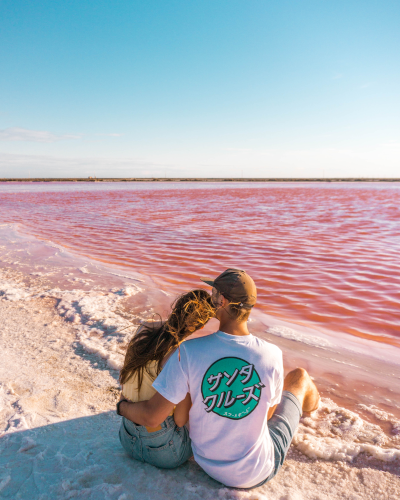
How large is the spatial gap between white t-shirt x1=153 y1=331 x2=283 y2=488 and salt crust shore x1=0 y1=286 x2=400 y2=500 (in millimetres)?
388

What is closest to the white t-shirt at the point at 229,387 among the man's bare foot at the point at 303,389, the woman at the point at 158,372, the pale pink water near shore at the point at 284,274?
the woman at the point at 158,372

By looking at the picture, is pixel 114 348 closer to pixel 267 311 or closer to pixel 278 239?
pixel 267 311

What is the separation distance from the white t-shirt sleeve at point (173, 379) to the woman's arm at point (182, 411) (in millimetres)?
116

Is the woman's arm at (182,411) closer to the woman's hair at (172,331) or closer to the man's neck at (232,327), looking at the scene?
the woman's hair at (172,331)

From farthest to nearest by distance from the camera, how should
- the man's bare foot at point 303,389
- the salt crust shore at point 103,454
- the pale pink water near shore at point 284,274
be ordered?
the pale pink water near shore at point 284,274
the man's bare foot at point 303,389
the salt crust shore at point 103,454

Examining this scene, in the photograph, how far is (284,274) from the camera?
6.98 m

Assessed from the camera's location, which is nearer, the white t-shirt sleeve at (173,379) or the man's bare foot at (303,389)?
the white t-shirt sleeve at (173,379)

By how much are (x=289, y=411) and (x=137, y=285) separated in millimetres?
4360

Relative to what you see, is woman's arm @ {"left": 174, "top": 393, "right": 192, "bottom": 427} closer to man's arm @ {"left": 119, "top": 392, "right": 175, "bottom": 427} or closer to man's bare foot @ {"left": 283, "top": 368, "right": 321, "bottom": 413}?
man's arm @ {"left": 119, "top": 392, "right": 175, "bottom": 427}

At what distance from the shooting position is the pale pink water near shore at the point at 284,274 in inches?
152

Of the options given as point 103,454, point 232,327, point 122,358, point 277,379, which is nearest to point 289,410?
point 277,379

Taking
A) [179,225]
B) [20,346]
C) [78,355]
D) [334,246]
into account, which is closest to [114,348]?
[78,355]

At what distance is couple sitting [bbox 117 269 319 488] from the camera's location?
183cm

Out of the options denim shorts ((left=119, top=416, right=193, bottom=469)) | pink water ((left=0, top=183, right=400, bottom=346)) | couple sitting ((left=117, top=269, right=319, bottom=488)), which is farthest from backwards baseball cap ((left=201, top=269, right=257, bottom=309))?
pink water ((left=0, top=183, right=400, bottom=346))
